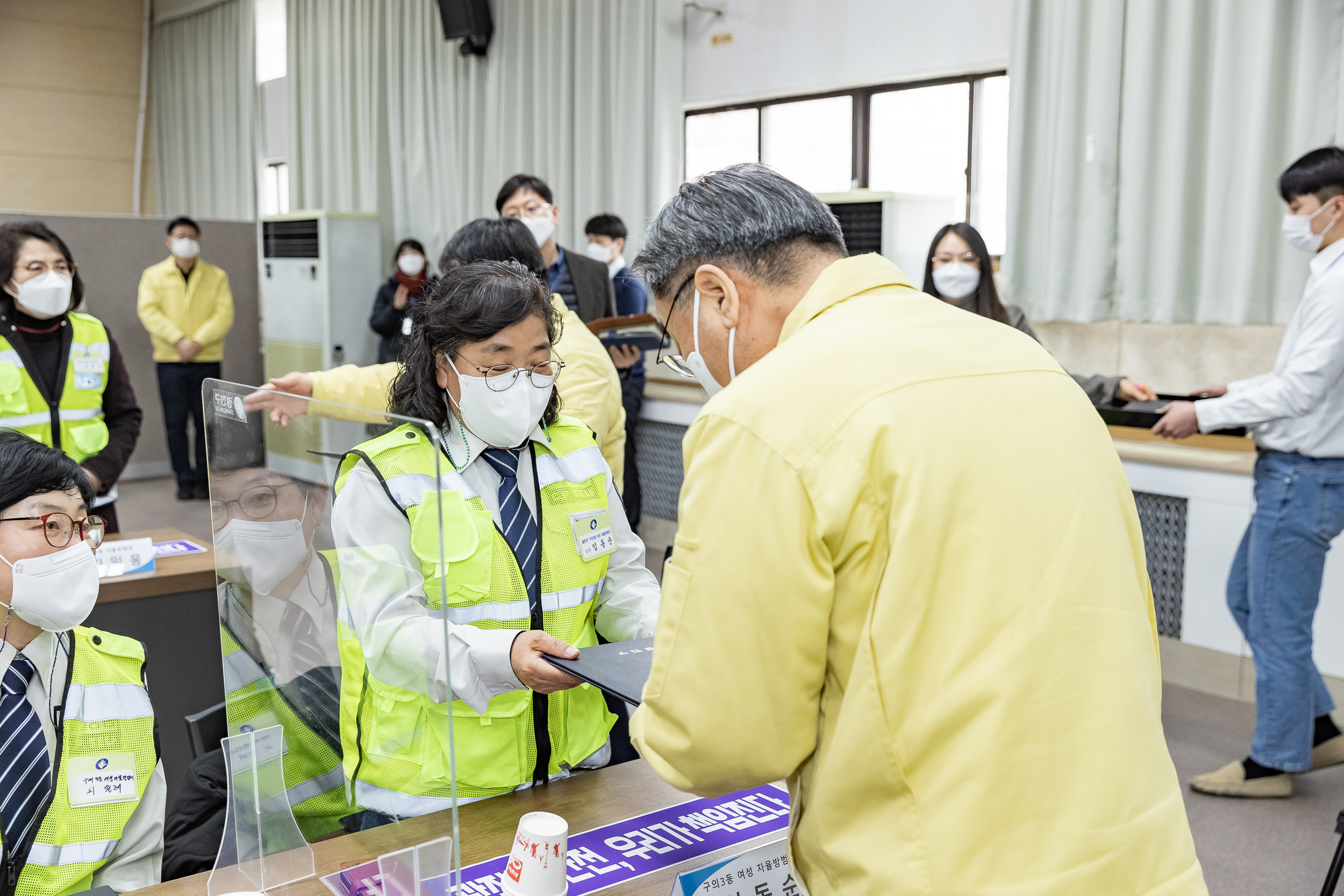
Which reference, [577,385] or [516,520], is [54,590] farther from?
[577,385]

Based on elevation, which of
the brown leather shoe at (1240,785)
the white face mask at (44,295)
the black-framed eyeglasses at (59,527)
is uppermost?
the white face mask at (44,295)

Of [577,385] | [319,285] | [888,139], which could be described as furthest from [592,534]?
[319,285]

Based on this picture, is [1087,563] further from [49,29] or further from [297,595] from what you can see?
[49,29]

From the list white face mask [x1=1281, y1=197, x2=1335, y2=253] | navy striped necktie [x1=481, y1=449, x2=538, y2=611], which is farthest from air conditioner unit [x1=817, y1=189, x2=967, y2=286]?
navy striped necktie [x1=481, y1=449, x2=538, y2=611]

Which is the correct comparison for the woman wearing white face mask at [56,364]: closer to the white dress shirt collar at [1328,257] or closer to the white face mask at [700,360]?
the white face mask at [700,360]

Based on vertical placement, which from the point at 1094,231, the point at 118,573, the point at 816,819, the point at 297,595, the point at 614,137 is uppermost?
the point at 614,137

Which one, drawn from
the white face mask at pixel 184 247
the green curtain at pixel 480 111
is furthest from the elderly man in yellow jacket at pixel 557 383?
the white face mask at pixel 184 247

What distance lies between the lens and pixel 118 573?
2682 mm

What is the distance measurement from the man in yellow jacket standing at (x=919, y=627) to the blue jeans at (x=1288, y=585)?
2065 millimetres

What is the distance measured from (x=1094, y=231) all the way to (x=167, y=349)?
538 cm

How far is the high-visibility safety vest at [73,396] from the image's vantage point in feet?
9.67

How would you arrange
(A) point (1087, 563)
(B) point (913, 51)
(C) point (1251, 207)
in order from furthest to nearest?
1. (B) point (913, 51)
2. (C) point (1251, 207)
3. (A) point (1087, 563)

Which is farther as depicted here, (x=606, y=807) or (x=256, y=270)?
(x=256, y=270)

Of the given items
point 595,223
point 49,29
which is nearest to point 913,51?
point 595,223
